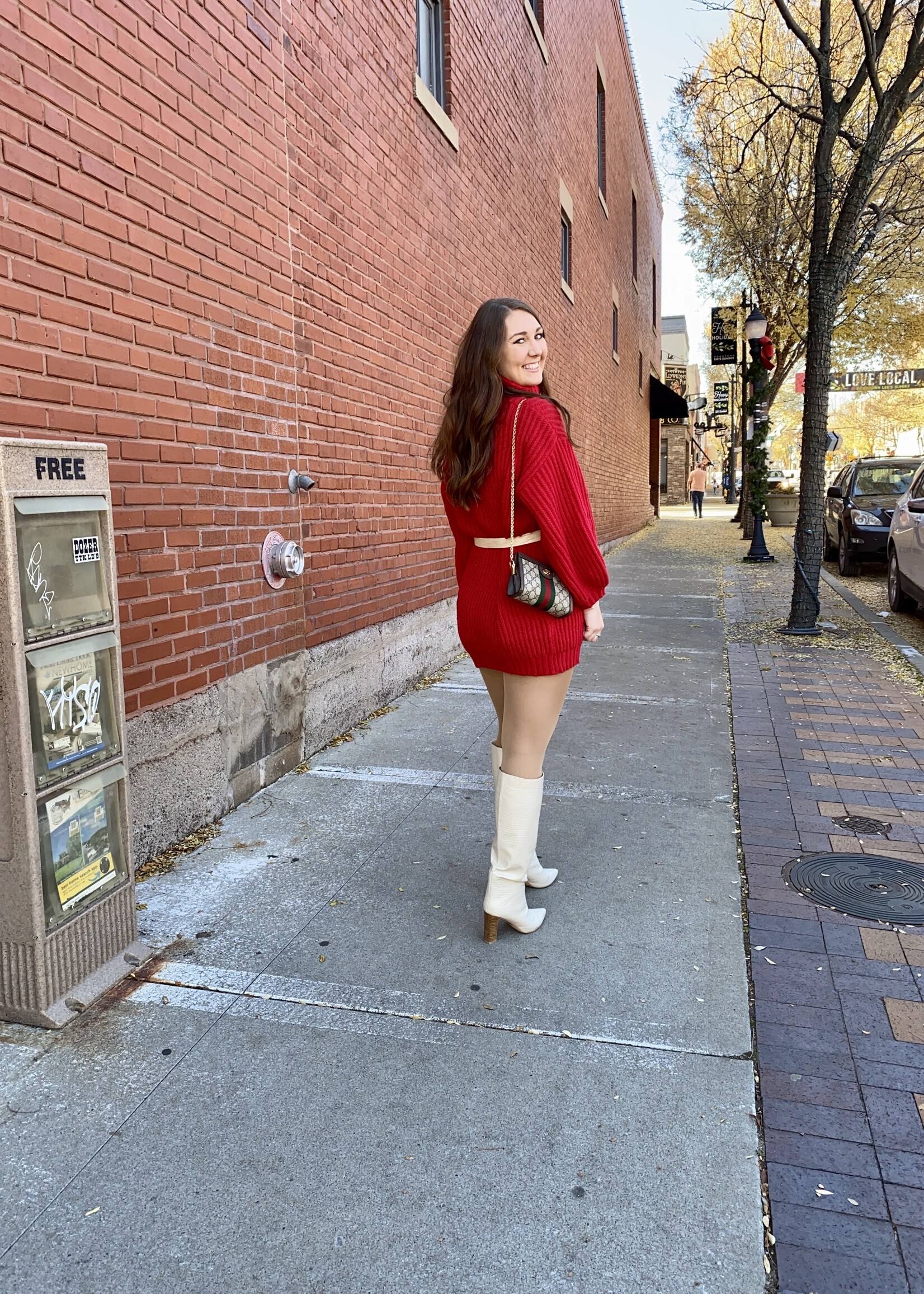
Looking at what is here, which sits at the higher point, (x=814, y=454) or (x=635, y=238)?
(x=635, y=238)

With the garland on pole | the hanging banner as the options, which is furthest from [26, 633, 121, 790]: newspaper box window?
the hanging banner

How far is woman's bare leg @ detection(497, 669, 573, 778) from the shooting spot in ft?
9.99

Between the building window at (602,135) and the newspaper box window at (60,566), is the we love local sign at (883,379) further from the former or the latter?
the newspaper box window at (60,566)

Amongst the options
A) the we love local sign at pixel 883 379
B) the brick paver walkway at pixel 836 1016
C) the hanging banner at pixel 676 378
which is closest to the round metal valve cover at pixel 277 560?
the brick paver walkway at pixel 836 1016

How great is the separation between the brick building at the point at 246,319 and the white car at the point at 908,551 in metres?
4.97

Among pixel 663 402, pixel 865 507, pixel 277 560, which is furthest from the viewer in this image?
pixel 663 402

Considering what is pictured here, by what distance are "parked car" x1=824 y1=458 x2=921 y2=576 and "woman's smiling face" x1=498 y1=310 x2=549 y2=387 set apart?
448 inches

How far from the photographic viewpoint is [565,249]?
14.1 meters

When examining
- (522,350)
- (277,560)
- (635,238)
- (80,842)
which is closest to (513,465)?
(522,350)

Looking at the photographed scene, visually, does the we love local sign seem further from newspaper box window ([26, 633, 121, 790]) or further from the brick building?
newspaper box window ([26, 633, 121, 790])

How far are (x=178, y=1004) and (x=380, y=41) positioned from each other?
5.96 m

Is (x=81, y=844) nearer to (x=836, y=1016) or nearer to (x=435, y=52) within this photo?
(x=836, y=1016)

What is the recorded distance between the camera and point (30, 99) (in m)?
2.94

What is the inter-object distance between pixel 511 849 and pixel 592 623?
784 mm
